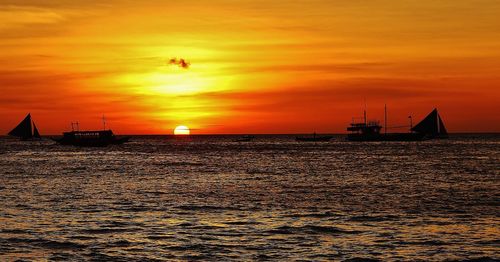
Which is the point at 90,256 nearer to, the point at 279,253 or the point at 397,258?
the point at 279,253

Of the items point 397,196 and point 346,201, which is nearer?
point 346,201

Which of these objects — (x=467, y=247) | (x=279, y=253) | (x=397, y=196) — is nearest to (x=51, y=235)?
(x=279, y=253)

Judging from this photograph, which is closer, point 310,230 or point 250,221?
point 310,230

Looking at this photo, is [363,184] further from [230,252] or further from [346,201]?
[230,252]

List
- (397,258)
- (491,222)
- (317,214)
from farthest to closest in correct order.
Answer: (317,214)
(491,222)
(397,258)

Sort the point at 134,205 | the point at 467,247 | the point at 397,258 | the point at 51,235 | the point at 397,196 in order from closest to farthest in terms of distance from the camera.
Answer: the point at 397,258, the point at 467,247, the point at 51,235, the point at 134,205, the point at 397,196

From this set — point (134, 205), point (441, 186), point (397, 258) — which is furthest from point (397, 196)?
point (397, 258)

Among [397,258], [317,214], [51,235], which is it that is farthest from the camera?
[317,214]

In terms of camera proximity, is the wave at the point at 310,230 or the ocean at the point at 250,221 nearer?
the ocean at the point at 250,221

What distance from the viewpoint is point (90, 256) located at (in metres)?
26.1

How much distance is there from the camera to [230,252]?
26.8 m

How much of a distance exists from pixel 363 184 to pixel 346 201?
1633 cm

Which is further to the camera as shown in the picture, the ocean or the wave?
the wave

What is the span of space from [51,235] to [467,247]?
743 inches
